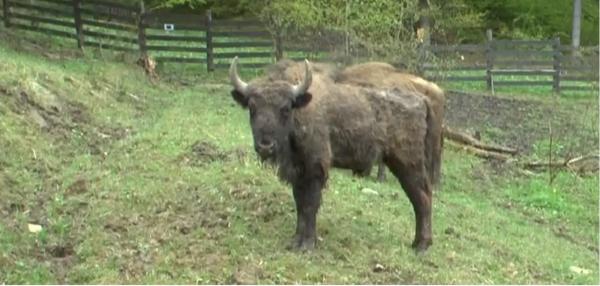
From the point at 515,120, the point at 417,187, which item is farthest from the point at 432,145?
the point at 515,120

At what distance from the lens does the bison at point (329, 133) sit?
9.13m

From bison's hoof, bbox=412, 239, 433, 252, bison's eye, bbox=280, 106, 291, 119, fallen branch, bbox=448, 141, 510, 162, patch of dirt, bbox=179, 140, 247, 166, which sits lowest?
fallen branch, bbox=448, 141, 510, 162

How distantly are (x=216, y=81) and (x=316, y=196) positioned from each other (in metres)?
15.5

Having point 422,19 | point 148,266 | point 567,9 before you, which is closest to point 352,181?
point 148,266

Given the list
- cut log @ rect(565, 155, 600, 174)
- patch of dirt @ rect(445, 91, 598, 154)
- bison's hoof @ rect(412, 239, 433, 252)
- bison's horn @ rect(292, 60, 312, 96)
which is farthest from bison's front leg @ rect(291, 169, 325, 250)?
patch of dirt @ rect(445, 91, 598, 154)

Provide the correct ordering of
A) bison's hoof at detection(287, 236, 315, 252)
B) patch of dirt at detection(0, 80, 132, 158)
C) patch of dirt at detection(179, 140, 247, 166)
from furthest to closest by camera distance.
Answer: patch of dirt at detection(0, 80, 132, 158), patch of dirt at detection(179, 140, 247, 166), bison's hoof at detection(287, 236, 315, 252)

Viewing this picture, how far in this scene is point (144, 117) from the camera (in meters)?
17.4

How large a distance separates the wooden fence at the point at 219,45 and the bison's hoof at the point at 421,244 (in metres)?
14.8

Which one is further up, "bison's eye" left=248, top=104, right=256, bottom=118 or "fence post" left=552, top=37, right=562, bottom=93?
"bison's eye" left=248, top=104, right=256, bottom=118

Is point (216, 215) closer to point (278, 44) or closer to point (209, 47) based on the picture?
point (278, 44)

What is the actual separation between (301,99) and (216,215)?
168 cm

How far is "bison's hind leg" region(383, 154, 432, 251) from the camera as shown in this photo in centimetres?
1026

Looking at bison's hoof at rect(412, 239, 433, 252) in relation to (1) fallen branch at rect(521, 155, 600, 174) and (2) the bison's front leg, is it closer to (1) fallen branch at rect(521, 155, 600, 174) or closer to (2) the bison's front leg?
(2) the bison's front leg

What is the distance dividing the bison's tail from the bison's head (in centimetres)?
196
